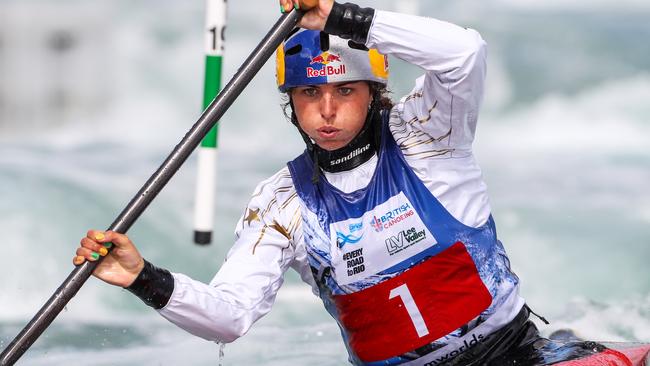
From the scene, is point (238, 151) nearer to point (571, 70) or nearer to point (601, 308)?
point (571, 70)

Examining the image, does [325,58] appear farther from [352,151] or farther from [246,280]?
[246,280]

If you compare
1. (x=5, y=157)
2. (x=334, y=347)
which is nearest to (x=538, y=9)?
(x=5, y=157)

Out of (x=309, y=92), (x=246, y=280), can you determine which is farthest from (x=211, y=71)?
(x=246, y=280)

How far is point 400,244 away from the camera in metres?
2.79

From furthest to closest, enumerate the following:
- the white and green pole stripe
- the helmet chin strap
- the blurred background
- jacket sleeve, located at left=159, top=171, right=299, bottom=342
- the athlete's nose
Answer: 1. the blurred background
2. the white and green pole stripe
3. the helmet chin strap
4. the athlete's nose
5. jacket sleeve, located at left=159, top=171, right=299, bottom=342

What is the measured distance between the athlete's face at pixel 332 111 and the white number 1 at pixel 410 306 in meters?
0.37

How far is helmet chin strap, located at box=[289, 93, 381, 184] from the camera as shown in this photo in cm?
286

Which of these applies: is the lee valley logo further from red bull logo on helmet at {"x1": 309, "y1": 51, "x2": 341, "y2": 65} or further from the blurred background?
the blurred background

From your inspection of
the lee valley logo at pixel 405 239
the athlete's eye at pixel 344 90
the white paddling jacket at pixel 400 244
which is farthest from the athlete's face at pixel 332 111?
the lee valley logo at pixel 405 239

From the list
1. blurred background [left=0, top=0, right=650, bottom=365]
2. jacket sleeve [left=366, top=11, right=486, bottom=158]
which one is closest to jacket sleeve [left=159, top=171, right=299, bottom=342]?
jacket sleeve [left=366, top=11, right=486, bottom=158]

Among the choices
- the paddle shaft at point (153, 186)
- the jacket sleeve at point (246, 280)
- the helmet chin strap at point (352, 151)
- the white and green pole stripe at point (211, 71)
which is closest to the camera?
the paddle shaft at point (153, 186)

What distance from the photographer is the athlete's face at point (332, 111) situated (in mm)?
2760

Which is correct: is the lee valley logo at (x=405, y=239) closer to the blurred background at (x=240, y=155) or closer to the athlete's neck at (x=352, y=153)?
the athlete's neck at (x=352, y=153)

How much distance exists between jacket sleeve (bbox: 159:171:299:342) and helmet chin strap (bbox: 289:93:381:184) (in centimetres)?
10
